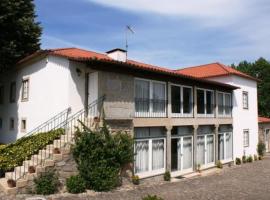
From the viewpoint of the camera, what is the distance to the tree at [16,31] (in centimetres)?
1858

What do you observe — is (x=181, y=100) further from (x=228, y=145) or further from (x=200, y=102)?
(x=228, y=145)

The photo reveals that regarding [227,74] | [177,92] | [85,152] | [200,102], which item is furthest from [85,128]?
[227,74]

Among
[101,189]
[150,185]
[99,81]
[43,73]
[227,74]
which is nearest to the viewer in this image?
[101,189]

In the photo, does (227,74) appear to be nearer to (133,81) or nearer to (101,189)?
(133,81)

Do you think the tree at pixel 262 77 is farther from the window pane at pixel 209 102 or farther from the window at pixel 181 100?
the window at pixel 181 100

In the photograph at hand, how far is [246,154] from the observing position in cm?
2575

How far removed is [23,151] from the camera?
552 inches

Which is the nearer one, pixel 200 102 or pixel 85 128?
pixel 85 128

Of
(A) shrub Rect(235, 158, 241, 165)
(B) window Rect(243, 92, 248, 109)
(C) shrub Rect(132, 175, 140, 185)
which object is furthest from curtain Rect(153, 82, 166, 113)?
(B) window Rect(243, 92, 248, 109)

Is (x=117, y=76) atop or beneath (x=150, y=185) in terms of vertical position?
atop

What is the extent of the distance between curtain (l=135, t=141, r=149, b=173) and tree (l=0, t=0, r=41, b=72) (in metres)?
9.39

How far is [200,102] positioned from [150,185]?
7.42 meters

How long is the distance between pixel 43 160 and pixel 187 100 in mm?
9649

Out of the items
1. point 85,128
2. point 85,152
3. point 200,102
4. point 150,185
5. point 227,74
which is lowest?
point 150,185
